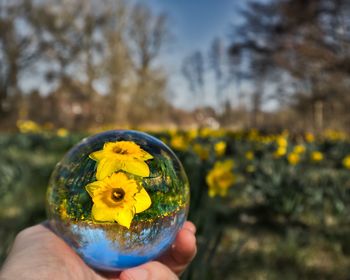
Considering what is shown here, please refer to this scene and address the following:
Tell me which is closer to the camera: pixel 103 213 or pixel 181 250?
pixel 103 213

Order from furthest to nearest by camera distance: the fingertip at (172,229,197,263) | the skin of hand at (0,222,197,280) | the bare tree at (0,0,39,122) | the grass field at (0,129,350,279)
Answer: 1. the bare tree at (0,0,39,122)
2. the grass field at (0,129,350,279)
3. the fingertip at (172,229,197,263)
4. the skin of hand at (0,222,197,280)

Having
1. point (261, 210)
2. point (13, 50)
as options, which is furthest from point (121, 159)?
point (13, 50)

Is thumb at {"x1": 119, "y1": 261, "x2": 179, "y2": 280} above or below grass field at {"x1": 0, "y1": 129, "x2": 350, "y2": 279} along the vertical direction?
above

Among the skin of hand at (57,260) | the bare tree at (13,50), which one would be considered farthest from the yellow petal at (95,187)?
the bare tree at (13,50)

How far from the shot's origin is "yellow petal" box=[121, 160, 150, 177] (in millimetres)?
863

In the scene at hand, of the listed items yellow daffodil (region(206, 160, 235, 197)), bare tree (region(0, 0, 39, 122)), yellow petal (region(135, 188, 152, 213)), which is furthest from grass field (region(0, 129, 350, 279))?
bare tree (region(0, 0, 39, 122))

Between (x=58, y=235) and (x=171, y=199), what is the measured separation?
1.08 feet

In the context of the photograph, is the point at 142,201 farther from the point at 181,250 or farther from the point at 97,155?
the point at 181,250

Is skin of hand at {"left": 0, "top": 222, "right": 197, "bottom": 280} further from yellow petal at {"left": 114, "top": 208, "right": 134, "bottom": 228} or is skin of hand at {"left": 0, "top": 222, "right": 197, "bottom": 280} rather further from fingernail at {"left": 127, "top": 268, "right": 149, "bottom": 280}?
yellow petal at {"left": 114, "top": 208, "right": 134, "bottom": 228}

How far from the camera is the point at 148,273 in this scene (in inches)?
35.7

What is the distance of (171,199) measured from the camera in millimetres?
937

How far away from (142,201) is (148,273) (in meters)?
0.19

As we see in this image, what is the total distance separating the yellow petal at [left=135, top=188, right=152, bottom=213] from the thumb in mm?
155

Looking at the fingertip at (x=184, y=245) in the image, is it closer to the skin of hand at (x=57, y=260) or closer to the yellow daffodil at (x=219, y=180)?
the skin of hand at (x=57, y=260)
